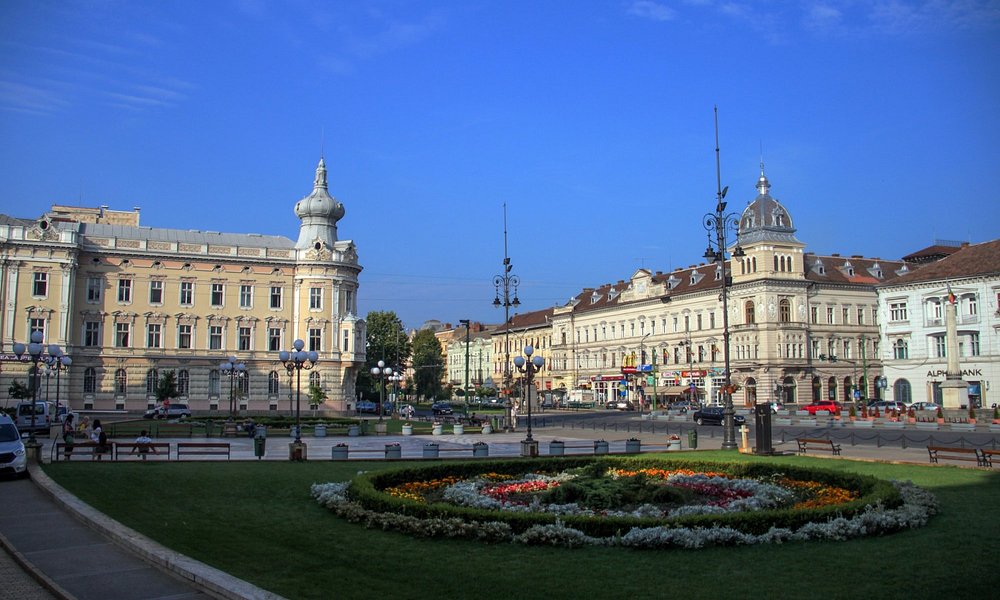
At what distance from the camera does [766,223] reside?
8325 cm

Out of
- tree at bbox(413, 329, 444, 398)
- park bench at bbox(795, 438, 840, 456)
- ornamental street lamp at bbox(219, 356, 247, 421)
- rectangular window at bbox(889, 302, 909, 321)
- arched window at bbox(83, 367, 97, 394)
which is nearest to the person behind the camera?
park bench at bbox(795, 438, 840, 456)

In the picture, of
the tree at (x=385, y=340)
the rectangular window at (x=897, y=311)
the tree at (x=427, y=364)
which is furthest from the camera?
the tree at (x=427, y=364)

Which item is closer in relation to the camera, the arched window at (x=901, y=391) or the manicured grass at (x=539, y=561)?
the manicured grass at (x=539, y=561)

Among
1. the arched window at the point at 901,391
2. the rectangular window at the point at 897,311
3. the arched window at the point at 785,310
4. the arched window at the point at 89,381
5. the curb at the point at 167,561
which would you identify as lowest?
the curb at the point at 167,561

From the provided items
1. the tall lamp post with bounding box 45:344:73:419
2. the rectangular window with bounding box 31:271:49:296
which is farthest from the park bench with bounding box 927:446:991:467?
the rectangular window with bounding box 31:271:49:296

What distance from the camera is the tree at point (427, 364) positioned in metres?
125

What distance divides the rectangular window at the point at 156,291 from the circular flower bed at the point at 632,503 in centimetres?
5214

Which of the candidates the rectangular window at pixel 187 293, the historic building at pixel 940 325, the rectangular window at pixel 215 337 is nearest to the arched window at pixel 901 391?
the historic building at pixel 940 325

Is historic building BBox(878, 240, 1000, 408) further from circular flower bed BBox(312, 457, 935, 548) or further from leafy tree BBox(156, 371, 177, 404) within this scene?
leafy tree BBox(156, 371, 177, 404)

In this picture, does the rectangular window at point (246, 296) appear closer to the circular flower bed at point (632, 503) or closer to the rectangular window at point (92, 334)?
the rectangular window at point (92, 334)

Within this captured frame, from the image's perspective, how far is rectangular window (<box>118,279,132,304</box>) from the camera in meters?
66.5

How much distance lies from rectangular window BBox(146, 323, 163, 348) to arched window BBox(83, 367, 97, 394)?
14.9ft

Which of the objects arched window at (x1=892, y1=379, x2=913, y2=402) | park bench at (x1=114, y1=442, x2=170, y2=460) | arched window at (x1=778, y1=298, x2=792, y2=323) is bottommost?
park bench at (x1=114, y1=442, x2=170, y2=460)

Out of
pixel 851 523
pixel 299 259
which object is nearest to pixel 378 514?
pixel 851 523
